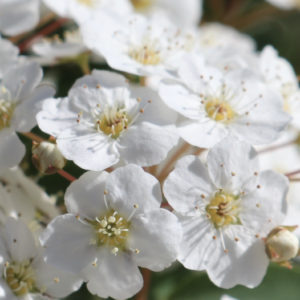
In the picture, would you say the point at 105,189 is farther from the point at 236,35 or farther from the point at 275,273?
the point at 236,35

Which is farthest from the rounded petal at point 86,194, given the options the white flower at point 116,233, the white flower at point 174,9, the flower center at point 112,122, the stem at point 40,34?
the white flower at point 174,9

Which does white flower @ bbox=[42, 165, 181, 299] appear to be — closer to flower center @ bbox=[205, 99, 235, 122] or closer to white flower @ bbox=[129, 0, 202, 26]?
flower center @ bbox=[205, 99, 235, 122]

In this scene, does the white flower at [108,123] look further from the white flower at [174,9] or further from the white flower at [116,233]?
the white flower at [174,9]

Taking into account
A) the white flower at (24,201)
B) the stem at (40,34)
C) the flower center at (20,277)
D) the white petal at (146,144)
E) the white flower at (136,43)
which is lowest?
the flower center at (20,277)

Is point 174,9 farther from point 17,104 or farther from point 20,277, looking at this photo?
point 20,277

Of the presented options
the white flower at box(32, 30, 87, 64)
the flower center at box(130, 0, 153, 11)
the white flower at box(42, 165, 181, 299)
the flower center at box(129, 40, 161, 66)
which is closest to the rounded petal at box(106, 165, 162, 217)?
the white flower at box(42, 165, 181, 299)

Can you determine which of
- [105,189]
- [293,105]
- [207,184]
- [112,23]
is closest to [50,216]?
[105,189]

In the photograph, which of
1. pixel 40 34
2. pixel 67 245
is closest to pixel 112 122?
pixel 67 245
